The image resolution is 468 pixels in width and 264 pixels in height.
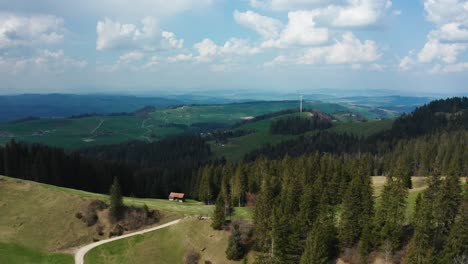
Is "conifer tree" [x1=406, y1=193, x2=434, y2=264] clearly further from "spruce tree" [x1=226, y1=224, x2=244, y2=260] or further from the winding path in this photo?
the winding path

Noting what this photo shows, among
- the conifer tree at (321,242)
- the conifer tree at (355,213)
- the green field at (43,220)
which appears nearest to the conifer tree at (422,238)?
the conifer tree at (355,213)

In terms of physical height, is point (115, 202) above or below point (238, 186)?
above

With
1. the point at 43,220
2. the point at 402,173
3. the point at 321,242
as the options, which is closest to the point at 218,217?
the point at 321,242

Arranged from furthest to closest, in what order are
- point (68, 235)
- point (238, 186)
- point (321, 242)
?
point (238, 186), point (68, 235), point (321, 242)

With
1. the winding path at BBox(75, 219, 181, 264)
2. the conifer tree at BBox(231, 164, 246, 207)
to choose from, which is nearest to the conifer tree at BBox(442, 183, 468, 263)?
the winding path at BBox(75, 219, 181, 264)

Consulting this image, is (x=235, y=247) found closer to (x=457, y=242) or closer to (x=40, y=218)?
(x=457, y=242)

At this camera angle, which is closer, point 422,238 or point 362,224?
point 422,238

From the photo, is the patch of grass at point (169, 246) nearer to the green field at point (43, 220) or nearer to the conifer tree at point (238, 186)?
the green field at point (43, 220)
